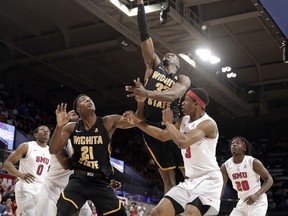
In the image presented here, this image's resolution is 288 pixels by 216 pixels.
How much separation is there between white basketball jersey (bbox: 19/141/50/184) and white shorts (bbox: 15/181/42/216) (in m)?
0.23

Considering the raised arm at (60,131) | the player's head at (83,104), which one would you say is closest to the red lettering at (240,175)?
the player's head at (83,104)

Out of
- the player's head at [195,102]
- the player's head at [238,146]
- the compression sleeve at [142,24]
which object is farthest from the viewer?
the player's head at [238,146]

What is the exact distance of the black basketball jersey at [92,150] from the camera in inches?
A: 202

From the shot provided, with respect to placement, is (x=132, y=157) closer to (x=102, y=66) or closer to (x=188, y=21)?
(x=102, y=66)

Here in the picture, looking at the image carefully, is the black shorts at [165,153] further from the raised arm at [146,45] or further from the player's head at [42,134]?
the player's head at [42,134]

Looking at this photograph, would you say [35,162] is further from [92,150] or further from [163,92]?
[163,92]

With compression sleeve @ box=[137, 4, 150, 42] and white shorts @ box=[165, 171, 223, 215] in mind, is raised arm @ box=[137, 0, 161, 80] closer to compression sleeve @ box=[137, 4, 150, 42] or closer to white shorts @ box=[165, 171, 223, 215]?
compression sleeve @ box=[137, 4, 150, 42]

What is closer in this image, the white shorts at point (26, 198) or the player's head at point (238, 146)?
the white shorts at point (26, 198)

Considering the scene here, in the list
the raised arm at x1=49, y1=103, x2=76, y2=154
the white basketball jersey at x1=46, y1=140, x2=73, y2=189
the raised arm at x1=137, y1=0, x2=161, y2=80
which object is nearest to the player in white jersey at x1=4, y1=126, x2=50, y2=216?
the white basketball jersey at x1=46, y1=140, x2=73, y2=189

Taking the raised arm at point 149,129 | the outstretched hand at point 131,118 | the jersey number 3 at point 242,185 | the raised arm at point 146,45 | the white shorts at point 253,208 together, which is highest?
the raised arm at point 146,45

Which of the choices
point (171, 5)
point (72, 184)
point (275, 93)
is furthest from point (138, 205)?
point (72, 184)

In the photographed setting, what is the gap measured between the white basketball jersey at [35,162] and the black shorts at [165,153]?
2354 mm

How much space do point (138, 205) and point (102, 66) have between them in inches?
310

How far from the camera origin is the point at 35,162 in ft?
23.0
